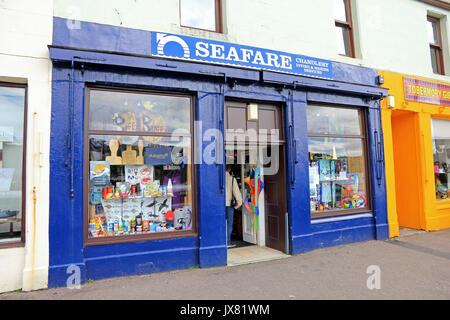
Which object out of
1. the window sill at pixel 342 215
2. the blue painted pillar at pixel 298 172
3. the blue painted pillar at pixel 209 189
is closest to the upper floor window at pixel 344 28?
the blue painted pillar at pixel 298 172

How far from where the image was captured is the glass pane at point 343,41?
23.5 ft

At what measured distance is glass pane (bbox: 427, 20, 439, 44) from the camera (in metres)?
8.56

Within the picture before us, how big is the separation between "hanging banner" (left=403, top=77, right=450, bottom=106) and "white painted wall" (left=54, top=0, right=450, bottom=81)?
0.96 feet

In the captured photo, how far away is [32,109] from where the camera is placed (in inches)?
169

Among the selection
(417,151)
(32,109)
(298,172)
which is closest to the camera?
(32,109)

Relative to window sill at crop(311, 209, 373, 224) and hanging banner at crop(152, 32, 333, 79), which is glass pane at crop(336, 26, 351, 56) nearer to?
hanging banner at crop(152, 32, 333, 79)

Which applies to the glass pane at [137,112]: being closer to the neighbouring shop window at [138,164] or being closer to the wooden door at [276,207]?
the neighbouring shop window at [138,164]

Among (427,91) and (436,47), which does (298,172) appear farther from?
(436,47)

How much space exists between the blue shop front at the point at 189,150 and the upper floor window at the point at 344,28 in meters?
0.74

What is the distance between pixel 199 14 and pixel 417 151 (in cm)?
671

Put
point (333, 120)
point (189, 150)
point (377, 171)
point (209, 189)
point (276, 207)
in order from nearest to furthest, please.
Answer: point (209, 189), point (189, 150), point (276, 207), point (333, 120), point (377, 171)

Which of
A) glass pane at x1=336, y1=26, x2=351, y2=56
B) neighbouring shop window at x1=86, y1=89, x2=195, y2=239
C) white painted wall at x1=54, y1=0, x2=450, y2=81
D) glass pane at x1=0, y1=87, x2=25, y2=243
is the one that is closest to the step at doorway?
neighbouring shop window at x1=86, y1=89, x2=195, y2=239

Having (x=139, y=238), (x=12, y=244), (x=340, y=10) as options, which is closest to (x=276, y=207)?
(x=139, y=238)
